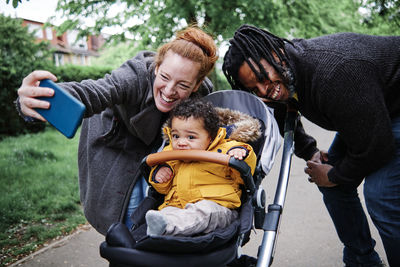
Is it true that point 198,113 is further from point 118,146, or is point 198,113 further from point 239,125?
point 118,146

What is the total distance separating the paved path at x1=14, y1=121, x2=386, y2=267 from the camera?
3.25 metres

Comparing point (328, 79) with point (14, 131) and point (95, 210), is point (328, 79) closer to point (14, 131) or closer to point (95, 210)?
point (95, 210)

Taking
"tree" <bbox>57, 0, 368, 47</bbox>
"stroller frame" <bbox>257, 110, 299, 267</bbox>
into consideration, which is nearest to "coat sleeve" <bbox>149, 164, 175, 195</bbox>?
"stroller frame" <bbox>257, 110, 299, 267</bbox>

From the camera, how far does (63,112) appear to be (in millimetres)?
1515

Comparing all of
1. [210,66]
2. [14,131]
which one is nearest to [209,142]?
[210,66]

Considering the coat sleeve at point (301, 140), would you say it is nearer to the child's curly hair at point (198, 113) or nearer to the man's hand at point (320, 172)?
the man's hand at point (320, 172)

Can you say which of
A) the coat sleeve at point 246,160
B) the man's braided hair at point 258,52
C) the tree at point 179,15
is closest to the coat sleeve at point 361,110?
the man's braided hair at point 258,52

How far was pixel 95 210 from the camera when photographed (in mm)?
2562

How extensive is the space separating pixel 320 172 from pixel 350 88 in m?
0.89

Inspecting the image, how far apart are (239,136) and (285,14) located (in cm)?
741

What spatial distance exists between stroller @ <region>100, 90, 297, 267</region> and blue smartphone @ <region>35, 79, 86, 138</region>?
0.50 m

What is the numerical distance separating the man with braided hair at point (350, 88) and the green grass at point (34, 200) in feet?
9.34

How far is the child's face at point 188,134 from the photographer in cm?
217

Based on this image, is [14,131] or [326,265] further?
[14,131]
